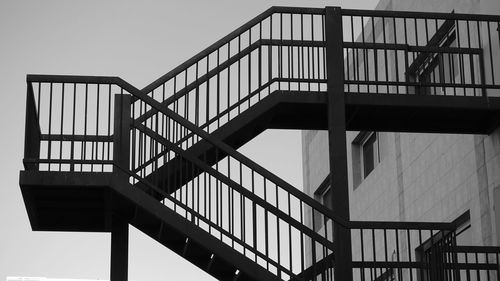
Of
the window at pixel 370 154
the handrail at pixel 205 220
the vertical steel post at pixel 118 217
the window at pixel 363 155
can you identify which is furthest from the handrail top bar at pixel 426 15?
the window at pixel 363 155

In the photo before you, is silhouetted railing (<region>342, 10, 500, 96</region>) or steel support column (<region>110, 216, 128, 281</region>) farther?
silhouetted railing (<region>342, 10, 500, 96</region>)

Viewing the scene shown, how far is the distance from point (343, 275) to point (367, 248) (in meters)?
12.5

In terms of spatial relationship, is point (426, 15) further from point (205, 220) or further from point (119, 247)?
point (119, 247)

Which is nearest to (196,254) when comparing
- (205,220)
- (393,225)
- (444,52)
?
(205,220)

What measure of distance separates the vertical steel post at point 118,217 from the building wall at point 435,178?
5651 millimetres

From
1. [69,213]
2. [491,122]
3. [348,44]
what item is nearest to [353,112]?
[348,44]

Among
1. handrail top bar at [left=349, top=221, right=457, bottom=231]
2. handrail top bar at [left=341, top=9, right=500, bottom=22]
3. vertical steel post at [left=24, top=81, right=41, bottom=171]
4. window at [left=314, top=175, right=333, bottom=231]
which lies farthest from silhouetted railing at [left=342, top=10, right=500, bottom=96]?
window at [left=314, top=175, right=333, bottom=231]

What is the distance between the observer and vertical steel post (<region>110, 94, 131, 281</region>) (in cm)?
1490

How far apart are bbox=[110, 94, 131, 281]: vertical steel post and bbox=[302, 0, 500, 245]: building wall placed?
5651 mm

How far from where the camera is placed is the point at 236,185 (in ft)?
46.8

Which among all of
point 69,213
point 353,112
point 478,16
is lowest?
point 69,213

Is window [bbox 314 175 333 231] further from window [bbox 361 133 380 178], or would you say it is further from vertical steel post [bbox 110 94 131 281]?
vertical steel post [bbox 110 94 131 281]

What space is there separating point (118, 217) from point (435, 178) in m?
8.03

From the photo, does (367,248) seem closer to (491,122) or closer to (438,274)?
(491,122)
